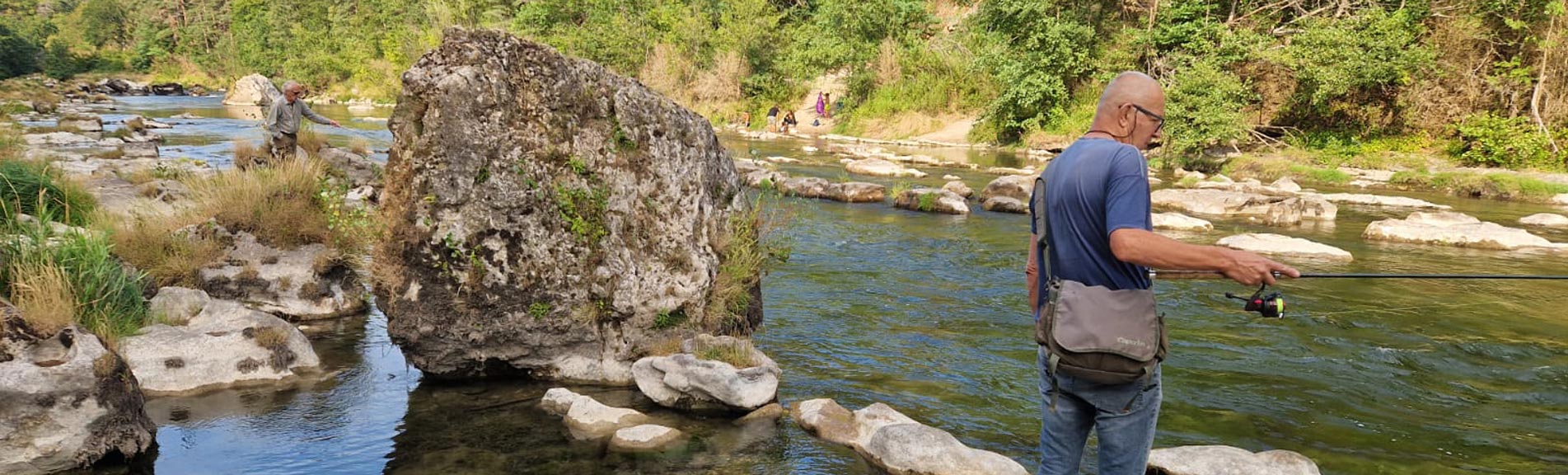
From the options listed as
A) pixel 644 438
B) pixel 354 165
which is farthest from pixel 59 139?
pixel 644 438

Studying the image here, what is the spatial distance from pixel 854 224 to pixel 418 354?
10.4 metres

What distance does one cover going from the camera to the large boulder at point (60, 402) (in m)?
5.00

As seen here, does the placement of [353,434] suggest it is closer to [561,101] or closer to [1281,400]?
[561,101]

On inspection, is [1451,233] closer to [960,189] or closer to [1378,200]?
[1378,200]

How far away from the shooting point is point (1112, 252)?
3.08m

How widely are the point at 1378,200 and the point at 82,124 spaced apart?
3542cm

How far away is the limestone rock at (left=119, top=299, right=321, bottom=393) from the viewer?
6602mm

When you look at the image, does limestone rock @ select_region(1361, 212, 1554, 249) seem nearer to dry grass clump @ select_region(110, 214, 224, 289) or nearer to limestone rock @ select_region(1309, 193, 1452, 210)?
limestone rock @ select_region(1309, 193, 1452, 210)

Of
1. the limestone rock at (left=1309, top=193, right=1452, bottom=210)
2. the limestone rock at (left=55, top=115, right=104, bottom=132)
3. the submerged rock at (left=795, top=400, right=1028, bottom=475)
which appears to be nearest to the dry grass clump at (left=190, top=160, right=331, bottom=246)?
the submerged rock at (left=795, top=400, right=1028, bottom=475)

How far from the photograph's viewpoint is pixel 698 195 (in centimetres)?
783

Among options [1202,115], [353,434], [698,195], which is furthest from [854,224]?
[1202,115]

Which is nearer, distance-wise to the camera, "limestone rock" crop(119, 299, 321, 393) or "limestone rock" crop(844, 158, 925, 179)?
"limestone rock" crop(119, 299, 321, 393)

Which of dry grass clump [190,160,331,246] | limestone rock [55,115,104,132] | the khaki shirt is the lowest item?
dry grass clump [190,160,331,246]

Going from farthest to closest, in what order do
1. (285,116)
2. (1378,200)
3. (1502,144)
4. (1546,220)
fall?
1. (1502,144)
2. (1378,200)
3. (1546,220)
4. (285,116)
